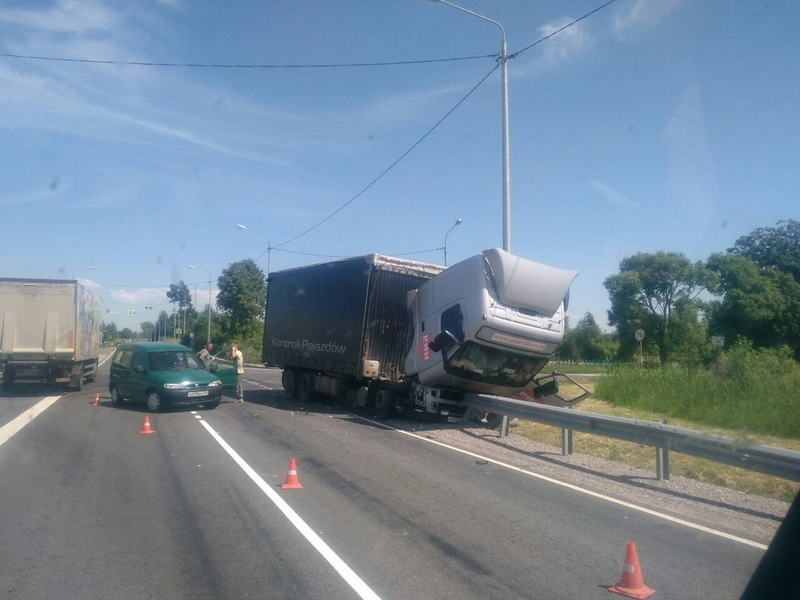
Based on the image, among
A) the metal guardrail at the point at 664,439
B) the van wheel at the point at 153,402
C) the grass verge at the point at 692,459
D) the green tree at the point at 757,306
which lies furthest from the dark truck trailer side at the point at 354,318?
the green tree at the point at 757,306

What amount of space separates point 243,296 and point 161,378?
37949mm

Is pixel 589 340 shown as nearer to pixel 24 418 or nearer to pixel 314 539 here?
pixel 24 418

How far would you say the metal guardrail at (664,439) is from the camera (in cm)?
761

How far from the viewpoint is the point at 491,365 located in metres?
14.4

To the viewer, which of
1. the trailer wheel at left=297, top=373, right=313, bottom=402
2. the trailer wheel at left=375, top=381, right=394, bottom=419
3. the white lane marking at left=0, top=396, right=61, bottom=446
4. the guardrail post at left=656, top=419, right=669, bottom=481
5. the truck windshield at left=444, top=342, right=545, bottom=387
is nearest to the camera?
the guardrail post at left=656, top=419, right=669, bottom=481

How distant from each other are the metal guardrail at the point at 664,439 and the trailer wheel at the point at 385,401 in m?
3.16

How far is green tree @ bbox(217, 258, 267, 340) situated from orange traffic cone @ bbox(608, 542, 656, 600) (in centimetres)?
5068

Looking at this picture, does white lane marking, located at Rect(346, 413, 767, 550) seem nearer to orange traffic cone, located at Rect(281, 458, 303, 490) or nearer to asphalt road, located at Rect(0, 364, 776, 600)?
asphalt road, located at Rect(0, 364, 776, 600)

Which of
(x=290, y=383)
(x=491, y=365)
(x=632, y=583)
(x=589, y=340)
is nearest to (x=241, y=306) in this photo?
(x=589, y=340)

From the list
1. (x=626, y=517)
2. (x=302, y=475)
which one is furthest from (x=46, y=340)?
(x=626, y=517)

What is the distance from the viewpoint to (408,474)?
9703 mm

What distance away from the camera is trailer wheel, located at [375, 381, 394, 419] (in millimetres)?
16438

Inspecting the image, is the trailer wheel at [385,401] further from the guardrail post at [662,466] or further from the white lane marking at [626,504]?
the guardrail post at [662,466]

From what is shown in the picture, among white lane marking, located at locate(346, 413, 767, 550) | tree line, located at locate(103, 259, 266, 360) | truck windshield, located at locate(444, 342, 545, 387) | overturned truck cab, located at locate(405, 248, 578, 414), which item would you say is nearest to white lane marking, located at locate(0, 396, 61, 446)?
overturned truck cab, located at locate(405, 248, 578, 414)
